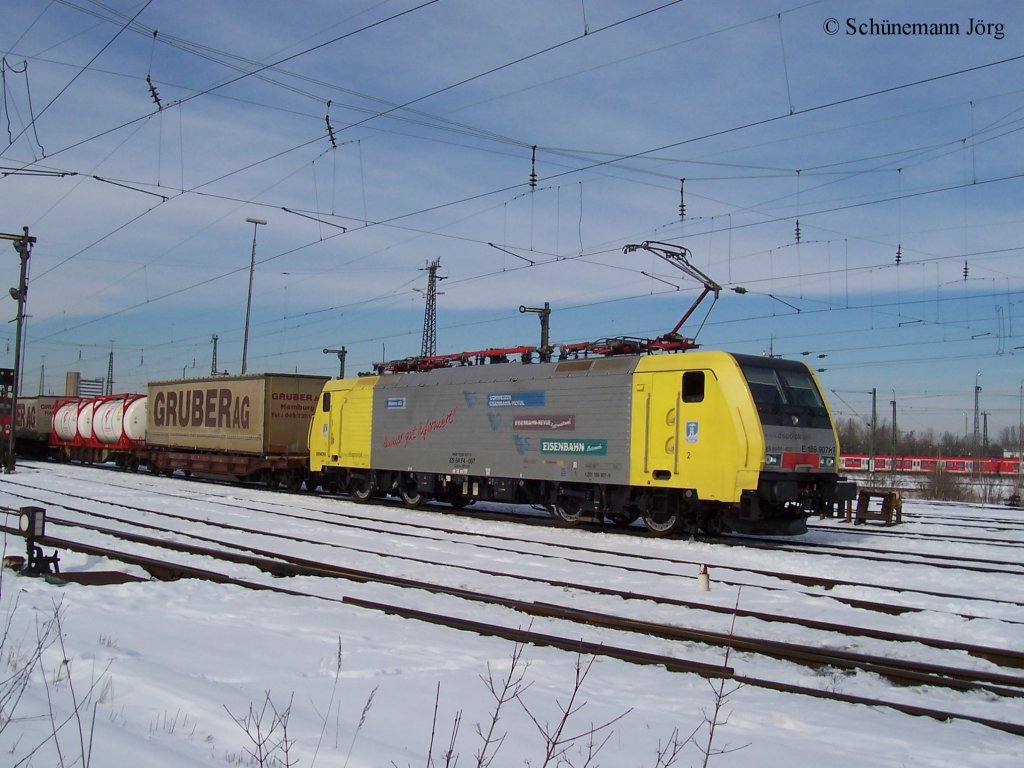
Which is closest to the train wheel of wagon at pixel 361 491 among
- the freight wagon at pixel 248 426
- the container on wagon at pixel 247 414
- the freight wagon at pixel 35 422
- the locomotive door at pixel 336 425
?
the locomotive door at pixel 336 425

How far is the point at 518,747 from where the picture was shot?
5.04 meters

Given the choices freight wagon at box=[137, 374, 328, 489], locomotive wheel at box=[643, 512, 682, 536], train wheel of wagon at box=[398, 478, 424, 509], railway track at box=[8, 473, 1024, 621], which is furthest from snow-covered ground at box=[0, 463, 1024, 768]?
freight wagon at box=[137, 374, 328, 489]

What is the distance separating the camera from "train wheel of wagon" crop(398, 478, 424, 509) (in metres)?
21.6

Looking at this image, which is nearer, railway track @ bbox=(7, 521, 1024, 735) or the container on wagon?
railway track @ bbox=(7, 521, 1024, 735)

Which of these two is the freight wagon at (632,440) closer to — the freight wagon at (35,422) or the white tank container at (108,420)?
the white tank container at (108,420)

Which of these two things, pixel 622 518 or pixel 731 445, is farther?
pixel 622 518

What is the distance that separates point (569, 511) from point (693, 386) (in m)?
4.19

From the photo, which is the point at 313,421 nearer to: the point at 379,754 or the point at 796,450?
the point at 796,450

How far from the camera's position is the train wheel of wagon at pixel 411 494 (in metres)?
21.6

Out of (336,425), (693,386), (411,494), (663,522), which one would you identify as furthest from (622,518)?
(336,425)

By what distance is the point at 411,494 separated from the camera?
21969mm

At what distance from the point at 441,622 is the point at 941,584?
7.22 meters

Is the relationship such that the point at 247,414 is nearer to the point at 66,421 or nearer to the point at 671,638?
the point at 66,421

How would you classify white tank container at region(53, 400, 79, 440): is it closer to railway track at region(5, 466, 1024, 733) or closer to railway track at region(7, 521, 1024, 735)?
railway track at region(5, 466, 1024, 733)
